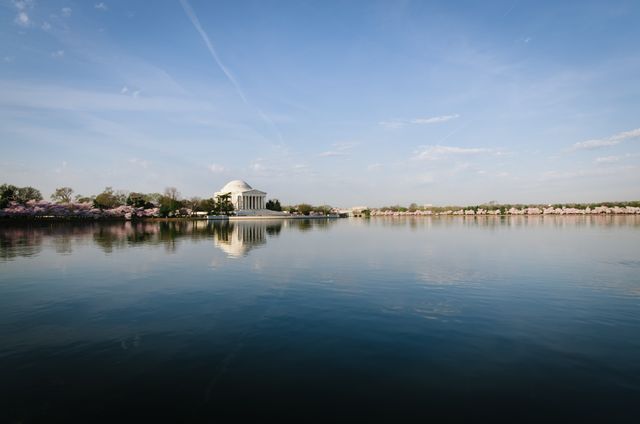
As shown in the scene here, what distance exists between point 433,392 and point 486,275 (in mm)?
15766

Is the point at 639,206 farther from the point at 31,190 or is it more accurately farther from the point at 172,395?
→ the point at 31,190

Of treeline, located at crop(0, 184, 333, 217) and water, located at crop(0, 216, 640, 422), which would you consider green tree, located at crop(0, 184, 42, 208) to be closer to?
treeline, located at crop(0, 184, 333, 217)

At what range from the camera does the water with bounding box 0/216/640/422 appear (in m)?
7.56

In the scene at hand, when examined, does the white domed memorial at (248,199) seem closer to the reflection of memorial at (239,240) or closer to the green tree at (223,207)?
the green tree at (223,207)

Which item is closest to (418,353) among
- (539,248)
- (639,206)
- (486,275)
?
(486,275)

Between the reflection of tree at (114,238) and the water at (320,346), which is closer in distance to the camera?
the water at (320,346)

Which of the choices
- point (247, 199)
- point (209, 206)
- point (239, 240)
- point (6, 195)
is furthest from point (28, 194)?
Answer: point (239, 240)

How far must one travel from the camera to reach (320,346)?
10852 millimetres

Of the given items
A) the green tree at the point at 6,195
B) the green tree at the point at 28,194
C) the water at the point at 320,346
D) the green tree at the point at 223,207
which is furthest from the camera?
the green tree at the point at 223,207

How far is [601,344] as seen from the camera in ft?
36.2

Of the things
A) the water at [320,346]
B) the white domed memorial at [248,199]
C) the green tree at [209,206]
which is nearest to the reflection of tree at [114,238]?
the water at [320,346]

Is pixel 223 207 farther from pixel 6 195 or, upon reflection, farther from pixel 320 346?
pixel 320 346

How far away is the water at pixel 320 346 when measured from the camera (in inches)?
298

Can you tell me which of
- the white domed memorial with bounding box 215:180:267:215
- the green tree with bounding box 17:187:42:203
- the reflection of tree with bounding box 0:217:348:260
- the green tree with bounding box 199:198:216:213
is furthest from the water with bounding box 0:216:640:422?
the white domed memorial with bounding box 215:180:267:215
